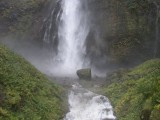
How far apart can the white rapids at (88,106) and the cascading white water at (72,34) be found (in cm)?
887

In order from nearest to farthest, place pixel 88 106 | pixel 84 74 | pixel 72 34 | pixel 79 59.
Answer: pixel 88 106 < pixel 84 74 < pixel 79 59 < pixel 72 34

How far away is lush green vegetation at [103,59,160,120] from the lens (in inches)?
618

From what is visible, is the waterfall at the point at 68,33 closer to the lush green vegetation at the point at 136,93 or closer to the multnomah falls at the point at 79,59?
the multnomah falls at the point at 79,59

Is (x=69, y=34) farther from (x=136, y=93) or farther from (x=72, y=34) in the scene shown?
(x=136, y=93)

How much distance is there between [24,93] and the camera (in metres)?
17.9

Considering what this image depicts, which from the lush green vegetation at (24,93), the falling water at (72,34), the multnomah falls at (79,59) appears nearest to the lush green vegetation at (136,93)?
the multnomah falls at (79,59)

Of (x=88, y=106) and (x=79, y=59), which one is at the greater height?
(x=79, y=59)

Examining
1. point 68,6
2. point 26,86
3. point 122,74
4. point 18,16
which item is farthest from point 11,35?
point 26,86

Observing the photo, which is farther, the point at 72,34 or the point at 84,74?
the point at 72,34

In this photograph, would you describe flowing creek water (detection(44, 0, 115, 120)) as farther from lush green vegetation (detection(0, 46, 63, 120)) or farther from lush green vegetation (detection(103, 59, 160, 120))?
lush green vegetation (detection(0, 46, 63, 120))

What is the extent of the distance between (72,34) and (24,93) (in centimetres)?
1600

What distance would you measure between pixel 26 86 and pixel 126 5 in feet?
50.4

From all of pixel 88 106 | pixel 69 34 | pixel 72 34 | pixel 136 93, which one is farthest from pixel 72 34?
pixel 136 93

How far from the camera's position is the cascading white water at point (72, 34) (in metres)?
32.1
